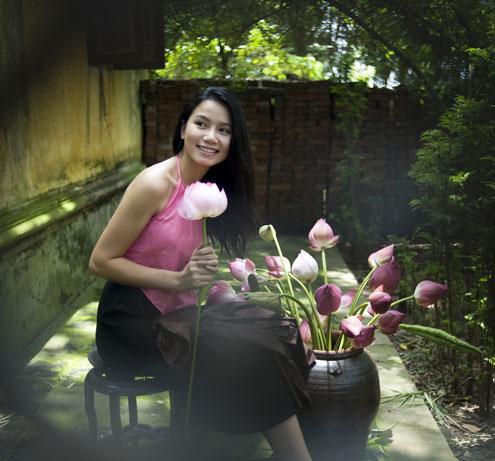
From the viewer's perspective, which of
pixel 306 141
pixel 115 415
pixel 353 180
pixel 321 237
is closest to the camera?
pixel 115 415

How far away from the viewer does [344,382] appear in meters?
2.12

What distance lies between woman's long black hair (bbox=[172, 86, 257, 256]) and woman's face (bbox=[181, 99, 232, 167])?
2 centimetres

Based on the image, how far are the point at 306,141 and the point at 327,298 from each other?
226 inches

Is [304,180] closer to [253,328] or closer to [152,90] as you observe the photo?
[152,90]

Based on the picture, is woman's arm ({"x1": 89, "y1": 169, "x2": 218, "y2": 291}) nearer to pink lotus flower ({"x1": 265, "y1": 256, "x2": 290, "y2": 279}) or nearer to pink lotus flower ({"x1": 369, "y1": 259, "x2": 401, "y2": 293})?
pink lotus flower ({"x1": 265, "y1": 256, "x2": 290, "y2": 279})

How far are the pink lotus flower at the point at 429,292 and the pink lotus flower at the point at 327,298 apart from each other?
282mm

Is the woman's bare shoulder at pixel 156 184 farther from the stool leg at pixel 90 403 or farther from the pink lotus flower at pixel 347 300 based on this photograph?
the pink lotus flower at pixel 347 300

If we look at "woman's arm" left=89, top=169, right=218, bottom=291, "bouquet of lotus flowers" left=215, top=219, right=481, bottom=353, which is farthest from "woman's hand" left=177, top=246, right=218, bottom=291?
"bouquet of lotus flowers" left=215, top=219, right=481, bottom=353

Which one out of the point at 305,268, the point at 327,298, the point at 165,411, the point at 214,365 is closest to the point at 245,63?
the point at 165,411

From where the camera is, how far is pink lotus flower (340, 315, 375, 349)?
2035mm

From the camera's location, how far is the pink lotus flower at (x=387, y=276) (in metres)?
2.15

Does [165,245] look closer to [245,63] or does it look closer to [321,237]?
[321,237]

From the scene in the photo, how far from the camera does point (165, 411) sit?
2865 mm

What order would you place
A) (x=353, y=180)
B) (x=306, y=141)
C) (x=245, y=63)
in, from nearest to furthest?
(x=353, y=180) → (x=306, y=141) → (x=245, y=63)
